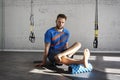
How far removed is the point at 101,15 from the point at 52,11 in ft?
4.23

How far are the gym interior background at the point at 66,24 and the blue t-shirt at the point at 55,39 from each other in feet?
6.93

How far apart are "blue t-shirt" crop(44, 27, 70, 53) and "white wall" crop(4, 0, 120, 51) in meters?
2.11

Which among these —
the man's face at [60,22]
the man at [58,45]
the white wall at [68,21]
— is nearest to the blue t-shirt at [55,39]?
the man at [58,45]

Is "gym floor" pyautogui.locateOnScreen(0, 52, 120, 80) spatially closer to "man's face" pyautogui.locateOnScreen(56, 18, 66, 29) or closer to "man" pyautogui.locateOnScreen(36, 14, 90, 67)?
"man" pyautogui.locateOnScreen(36, 14, 90, 67)

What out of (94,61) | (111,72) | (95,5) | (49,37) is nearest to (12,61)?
(49,37)

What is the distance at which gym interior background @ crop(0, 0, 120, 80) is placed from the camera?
6320 millimetres

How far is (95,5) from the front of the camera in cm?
630

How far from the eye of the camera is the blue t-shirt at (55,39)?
4203mm

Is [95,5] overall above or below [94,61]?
above

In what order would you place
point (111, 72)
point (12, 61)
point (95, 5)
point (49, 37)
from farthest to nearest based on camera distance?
point (95, 5) → point (12, 61) → point (49, 37) → point (111, 72)

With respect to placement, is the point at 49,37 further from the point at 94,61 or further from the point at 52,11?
the point at 52,11

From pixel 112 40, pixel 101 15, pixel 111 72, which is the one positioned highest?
pixel 101 15

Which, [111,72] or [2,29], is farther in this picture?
[2,29]

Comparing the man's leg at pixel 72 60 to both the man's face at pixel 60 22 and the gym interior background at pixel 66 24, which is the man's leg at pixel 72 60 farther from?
the gym interior background at pixel 66 24
